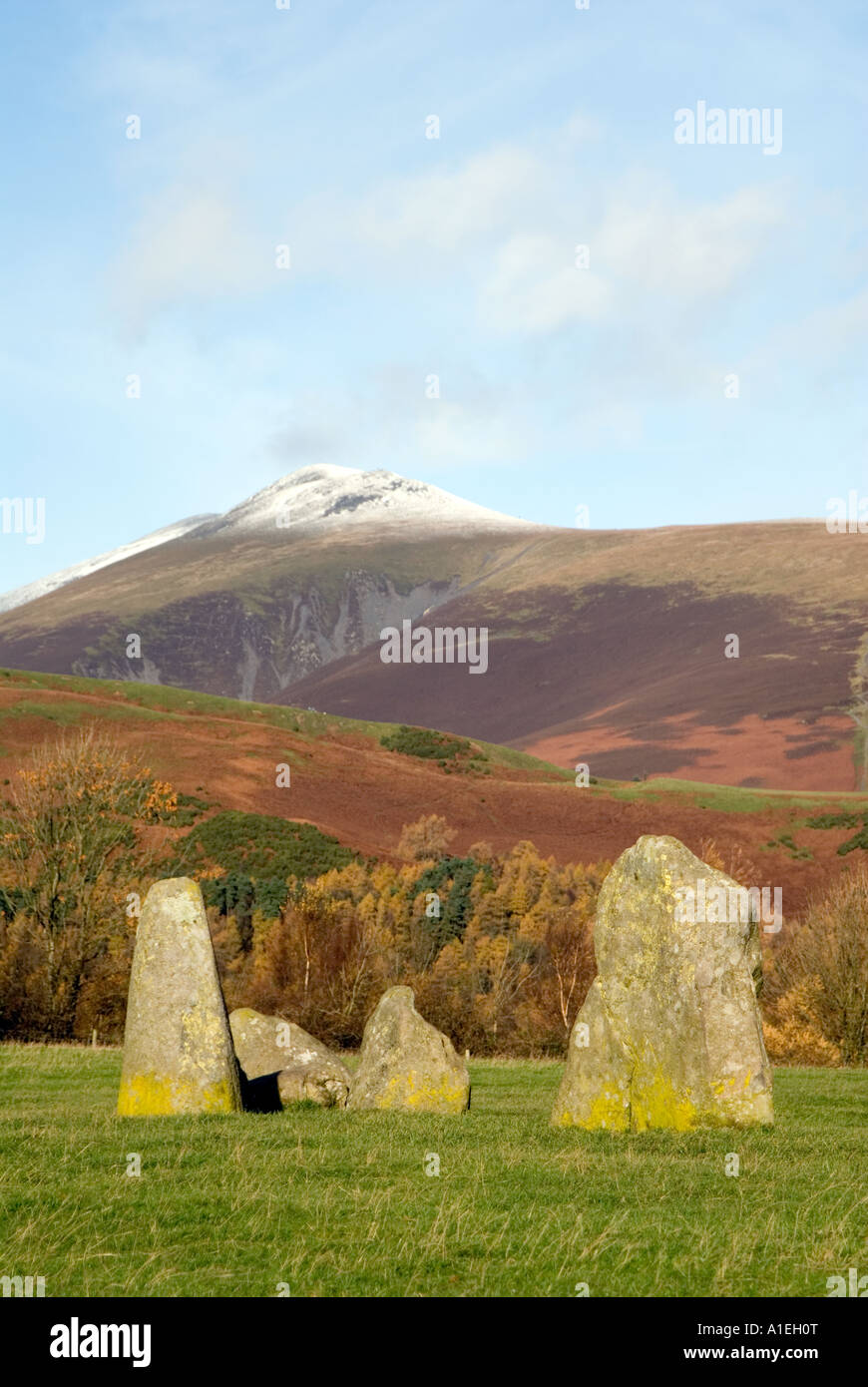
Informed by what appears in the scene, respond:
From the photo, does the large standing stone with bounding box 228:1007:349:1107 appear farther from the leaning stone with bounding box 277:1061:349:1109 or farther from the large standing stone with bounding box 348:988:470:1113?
the large standing stone with bounding box 348:988:470:1113

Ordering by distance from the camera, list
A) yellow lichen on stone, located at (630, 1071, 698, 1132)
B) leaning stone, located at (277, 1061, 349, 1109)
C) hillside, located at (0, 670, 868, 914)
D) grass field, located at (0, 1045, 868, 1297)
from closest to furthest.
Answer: grass field, located at (0, 1045, 868, 1297), yellow lichen on stone, located at (630, 1071, 698, 1132), leaning stone, located at (277, 1061, 349, 1109), hillside, located at (0, 670, 868, 914)

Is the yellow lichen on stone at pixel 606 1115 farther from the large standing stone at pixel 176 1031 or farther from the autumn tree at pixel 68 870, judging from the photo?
the autumn tree at pixel 68 870

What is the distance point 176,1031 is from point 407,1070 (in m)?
3.02

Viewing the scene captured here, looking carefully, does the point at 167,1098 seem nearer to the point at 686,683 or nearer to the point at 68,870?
the point at 68,870

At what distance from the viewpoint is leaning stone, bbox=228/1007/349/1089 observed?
17656 mm

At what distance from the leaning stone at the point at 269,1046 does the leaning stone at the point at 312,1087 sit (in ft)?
3.00

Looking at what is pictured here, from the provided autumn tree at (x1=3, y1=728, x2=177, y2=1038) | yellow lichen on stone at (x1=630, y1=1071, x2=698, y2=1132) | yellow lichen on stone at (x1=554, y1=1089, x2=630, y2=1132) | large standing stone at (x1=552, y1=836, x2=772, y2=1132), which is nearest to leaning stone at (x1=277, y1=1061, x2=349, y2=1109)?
large standing stone at (x1=552, y1=836, x2=772, y2=1132)

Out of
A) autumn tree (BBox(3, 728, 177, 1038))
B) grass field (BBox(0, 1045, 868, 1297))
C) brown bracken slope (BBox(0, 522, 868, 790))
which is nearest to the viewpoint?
grass field (BBox(0, 1045, 868, 1297))

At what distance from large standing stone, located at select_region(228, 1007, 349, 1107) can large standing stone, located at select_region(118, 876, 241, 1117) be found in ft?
5.26

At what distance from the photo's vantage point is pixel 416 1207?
30.2 ft

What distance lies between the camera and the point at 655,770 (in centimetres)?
12212
